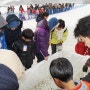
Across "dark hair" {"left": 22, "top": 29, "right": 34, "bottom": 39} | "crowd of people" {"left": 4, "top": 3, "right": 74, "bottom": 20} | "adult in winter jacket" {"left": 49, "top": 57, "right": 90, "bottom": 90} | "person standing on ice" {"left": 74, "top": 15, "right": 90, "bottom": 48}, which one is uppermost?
"person standing on ice" {"left": 74, "top": 15, "right": 90, "bottom": 48}

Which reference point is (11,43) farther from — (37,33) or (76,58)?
(76,58)

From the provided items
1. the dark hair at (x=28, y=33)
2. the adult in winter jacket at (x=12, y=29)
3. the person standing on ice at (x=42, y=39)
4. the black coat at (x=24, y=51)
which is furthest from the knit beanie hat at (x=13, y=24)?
the person standing on ice at (x=42, y=39)

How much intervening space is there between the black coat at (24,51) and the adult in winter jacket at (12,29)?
0.34 feet

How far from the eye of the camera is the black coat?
482cm

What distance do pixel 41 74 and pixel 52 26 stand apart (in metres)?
0.84

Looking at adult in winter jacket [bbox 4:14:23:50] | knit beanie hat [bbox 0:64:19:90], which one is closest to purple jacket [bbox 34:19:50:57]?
adult in winter jacket [bbox 4:14:23:50]

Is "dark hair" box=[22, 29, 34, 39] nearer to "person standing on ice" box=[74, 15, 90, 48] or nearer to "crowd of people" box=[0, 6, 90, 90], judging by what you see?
"crowd of people" box=[0, 6, 90, 90]

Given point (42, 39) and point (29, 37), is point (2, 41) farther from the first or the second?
point (42, 39)

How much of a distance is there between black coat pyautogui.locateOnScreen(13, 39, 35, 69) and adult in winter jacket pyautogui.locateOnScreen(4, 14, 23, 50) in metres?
0.10

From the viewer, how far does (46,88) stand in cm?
505

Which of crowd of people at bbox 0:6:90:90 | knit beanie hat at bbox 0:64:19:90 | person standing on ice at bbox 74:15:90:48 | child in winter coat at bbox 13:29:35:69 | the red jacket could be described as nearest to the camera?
knit beanie hat at bbox 0:64:19:90

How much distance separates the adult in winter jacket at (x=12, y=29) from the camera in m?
4.56

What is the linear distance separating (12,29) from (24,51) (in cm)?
42

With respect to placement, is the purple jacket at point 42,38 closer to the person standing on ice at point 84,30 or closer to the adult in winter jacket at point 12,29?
the adult in winter jacket at point 12,29
